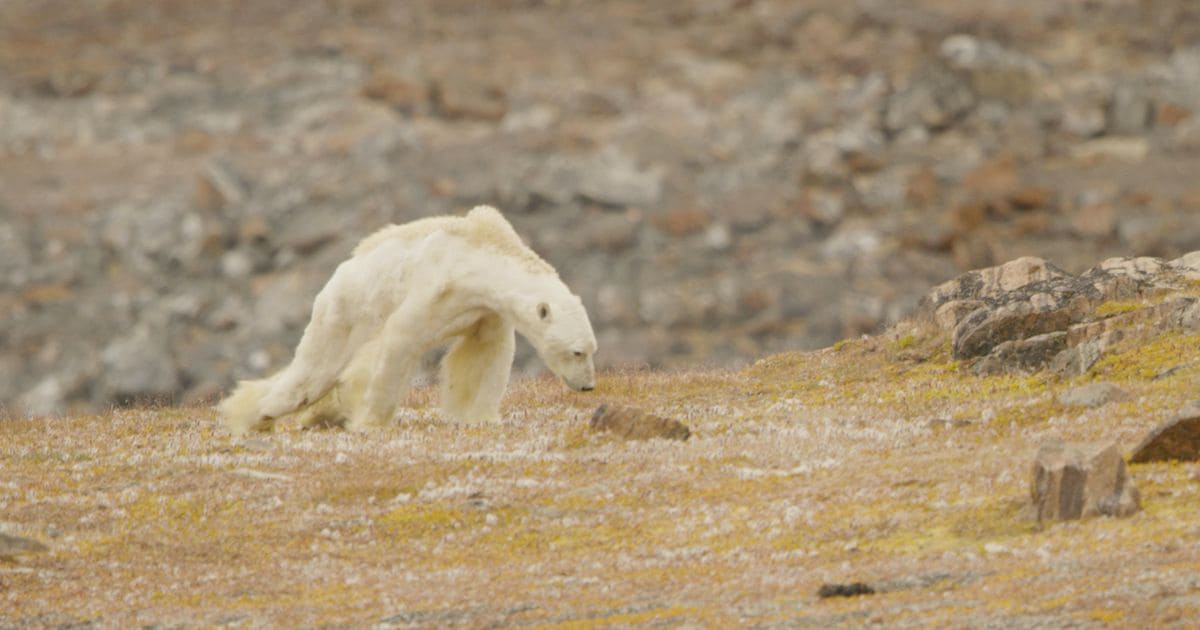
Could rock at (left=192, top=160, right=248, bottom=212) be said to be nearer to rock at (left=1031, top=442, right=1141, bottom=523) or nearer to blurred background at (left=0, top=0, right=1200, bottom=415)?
blurred background at (left=0, top=0, right=1200, bottom=415)

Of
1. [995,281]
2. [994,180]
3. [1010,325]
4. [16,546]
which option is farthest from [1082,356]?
[994,180]

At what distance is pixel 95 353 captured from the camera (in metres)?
99.1

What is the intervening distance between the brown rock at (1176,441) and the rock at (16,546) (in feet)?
38.4

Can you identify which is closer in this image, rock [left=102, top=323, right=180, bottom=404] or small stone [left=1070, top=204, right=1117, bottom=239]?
rock [left=102, top=323, right=180, bottom=404]

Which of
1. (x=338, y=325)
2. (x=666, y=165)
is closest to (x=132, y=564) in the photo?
(x=338, y=325)

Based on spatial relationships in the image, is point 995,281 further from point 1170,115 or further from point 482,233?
point 1170,115

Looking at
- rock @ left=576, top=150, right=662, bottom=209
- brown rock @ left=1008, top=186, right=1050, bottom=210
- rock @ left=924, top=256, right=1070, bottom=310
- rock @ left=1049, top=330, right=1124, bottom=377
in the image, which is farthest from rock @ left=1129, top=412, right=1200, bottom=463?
rock @ left=576, top=150, right=662, bottom=209

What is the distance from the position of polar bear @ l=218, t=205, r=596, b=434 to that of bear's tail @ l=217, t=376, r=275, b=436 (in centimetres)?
2

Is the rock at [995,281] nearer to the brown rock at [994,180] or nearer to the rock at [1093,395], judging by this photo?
the rock at [1093,395]

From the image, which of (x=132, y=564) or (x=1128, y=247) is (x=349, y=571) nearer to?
(x=132, y=564)

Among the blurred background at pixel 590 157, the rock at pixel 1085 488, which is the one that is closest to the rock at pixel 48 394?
the blurred background at pixel 590 157

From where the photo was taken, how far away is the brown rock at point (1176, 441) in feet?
66.9

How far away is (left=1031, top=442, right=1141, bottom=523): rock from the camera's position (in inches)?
741

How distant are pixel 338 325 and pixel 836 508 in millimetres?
10356
